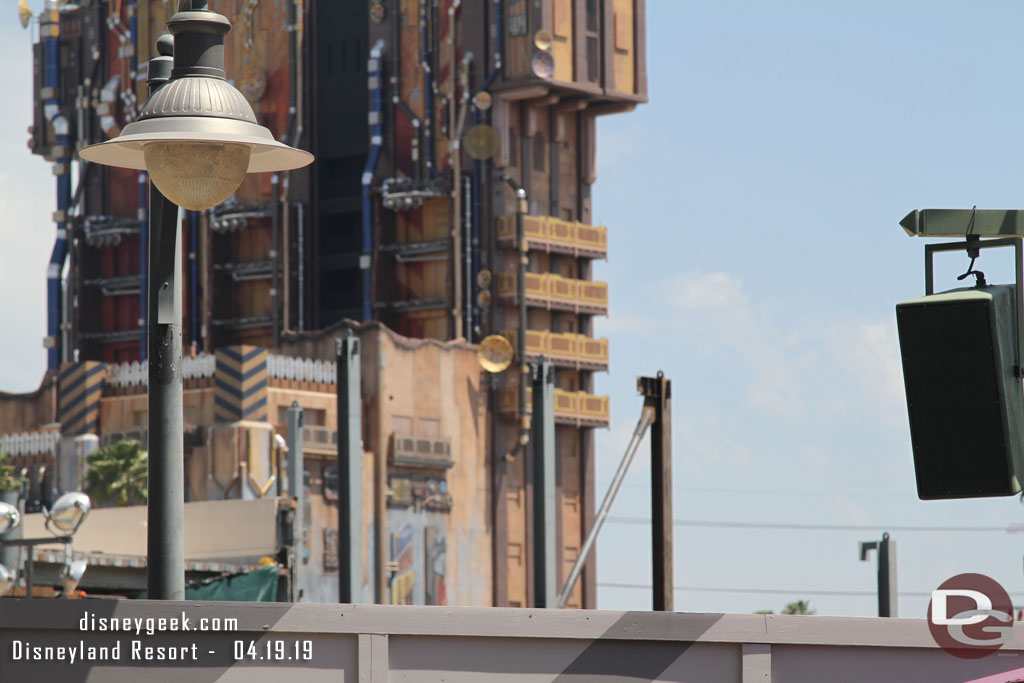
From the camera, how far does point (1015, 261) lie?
33.2 feet

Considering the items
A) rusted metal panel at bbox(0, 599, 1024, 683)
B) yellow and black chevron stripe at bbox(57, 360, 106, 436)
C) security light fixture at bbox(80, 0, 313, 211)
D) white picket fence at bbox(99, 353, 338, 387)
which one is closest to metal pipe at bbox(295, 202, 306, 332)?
white picket fence at bbox(99, 353, 338, 387)

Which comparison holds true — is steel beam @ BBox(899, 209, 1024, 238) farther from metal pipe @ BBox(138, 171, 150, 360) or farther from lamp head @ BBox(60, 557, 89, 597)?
metal pipe @ BBox(138, 171, 150, 360)

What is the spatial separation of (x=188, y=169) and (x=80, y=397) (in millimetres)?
60848

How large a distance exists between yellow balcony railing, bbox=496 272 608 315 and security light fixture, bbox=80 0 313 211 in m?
64.3

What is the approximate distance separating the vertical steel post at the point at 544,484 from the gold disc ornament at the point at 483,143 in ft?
115

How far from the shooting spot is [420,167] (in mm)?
79625

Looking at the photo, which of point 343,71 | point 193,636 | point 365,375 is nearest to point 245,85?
point 343,71

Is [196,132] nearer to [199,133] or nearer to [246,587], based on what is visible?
[199,133]

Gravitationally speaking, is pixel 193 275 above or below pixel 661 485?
above

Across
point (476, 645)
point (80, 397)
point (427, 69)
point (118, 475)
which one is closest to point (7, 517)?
point (476, 645)

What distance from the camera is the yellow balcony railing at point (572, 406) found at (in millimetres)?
75375

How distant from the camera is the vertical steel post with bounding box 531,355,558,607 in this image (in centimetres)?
4147

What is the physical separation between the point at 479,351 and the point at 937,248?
64018 millimetres

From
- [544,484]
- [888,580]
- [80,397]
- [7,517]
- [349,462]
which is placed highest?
[80,397]
